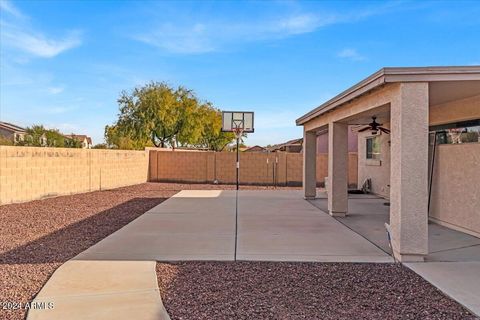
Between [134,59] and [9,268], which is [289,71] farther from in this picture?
[9,268]

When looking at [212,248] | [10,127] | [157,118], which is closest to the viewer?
[212,248]

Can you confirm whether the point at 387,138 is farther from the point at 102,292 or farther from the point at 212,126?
the point at 212,126

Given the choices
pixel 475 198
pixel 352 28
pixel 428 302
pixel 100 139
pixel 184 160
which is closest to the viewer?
pixel 428 302

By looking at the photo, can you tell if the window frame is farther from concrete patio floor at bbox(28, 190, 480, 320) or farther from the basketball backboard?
the basketball backboard

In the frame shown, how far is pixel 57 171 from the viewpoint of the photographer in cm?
1627

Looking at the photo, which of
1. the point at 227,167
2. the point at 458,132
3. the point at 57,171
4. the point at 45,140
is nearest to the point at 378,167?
the point at 458,132

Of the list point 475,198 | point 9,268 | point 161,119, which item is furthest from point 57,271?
point 161,119

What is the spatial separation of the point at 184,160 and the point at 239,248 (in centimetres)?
1895

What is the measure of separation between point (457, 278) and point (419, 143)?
2.02m

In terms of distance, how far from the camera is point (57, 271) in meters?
5.91

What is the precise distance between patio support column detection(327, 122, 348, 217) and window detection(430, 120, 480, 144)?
2277mm

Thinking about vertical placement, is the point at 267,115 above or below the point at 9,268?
above

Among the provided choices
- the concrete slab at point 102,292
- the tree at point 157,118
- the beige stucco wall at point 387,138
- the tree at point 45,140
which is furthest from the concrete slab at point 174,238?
the tree at point 157,118

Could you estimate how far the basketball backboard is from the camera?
25.8m
